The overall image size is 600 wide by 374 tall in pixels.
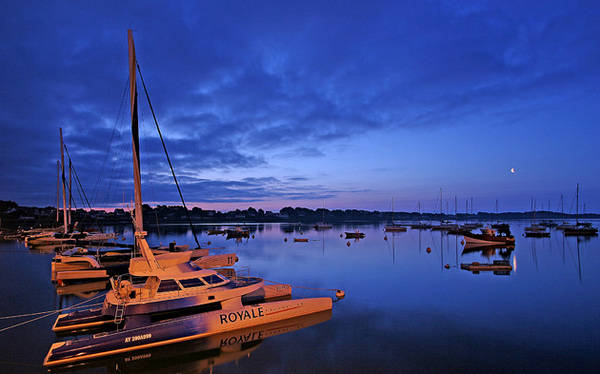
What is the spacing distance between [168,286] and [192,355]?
10.6 ft

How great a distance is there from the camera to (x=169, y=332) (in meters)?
11.8

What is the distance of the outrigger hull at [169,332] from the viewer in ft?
33.8

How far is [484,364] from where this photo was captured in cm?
1084

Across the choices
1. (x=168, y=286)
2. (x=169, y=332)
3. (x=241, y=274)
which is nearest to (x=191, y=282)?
(x=168, y=286)

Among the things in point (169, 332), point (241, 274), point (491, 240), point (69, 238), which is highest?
point (69, 238)

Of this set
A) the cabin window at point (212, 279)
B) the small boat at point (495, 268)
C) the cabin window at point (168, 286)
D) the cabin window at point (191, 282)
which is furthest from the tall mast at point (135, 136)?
the small boat at point (495, 268)

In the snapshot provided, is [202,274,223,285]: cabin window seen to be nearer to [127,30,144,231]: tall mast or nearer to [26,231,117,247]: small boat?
[127,30,144,231]: tall mast

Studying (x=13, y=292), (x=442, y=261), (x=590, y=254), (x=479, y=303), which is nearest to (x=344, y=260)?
(x=442, y=261)

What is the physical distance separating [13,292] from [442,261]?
39657 mm

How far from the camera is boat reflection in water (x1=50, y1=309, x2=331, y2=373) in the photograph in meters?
10.7

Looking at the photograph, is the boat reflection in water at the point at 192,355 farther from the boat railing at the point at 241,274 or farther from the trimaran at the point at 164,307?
the boat railing at the point at 241,274

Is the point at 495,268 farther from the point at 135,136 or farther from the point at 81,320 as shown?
the point at 81,320

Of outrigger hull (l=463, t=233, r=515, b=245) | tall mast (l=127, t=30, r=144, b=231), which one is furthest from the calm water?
outrigger hull (l=463, t=233, r=515, b=245)

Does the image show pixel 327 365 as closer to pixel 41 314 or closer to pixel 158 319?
pixel 158 319
